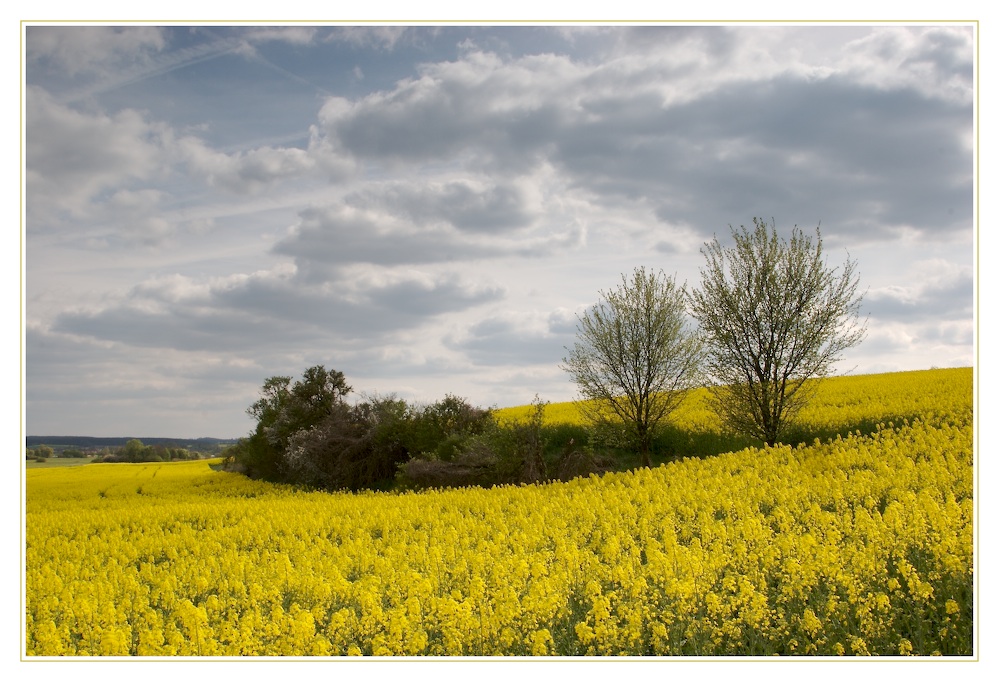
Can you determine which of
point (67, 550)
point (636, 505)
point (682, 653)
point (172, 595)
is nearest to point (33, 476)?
point (67, 550)

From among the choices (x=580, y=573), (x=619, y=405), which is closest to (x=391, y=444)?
(x=619, y=405)

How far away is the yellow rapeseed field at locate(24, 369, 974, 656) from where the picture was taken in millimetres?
6176

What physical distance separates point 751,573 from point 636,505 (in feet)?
11.7

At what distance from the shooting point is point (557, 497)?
1182 centimetres

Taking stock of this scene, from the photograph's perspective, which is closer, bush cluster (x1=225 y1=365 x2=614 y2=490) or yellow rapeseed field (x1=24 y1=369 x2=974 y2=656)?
yellow rapeseed field (x1=24 y1=369 x2=974 y2=656)

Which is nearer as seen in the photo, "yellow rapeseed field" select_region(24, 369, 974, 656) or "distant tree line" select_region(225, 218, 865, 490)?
"yellow rapeseed field" select_region(24, 369, 974, 656)

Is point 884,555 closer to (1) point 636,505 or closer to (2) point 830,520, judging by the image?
(2) point 830,520

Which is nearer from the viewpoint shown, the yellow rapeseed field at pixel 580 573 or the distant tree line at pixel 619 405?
the yellow rapeseed field at pixel 580 573

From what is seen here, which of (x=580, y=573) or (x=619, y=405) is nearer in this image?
(x=580, y=573)

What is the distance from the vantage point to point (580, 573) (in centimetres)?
724

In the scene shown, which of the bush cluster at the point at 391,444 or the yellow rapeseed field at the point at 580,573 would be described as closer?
the yellow rapeseed field at the point at 580,573

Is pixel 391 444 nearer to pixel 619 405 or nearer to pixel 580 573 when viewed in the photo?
pixel 619 405

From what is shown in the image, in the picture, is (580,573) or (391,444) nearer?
(580,573)

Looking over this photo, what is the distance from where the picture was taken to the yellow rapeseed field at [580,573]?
618 centimetres
